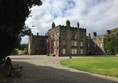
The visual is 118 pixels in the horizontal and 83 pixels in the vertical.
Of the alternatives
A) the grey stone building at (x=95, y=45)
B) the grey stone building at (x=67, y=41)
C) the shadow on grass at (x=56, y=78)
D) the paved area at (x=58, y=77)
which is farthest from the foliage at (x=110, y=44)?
the shadow on grass at (x=56, y=78)

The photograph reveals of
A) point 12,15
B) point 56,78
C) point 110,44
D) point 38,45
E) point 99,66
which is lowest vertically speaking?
point 56,78

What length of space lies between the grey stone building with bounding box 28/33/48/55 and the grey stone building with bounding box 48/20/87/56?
43.0 ft

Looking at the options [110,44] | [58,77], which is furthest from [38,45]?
[58,77]

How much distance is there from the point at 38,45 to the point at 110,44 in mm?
31601

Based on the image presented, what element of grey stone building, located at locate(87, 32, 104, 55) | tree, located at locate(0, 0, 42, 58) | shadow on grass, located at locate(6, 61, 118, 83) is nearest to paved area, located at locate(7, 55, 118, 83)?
shadow on grass, located at locate(6, 61, 118, 83)

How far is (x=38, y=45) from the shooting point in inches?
4628

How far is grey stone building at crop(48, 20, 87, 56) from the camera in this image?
321 feet

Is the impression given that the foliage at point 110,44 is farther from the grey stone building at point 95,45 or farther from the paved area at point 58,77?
the paved area at point 58,77

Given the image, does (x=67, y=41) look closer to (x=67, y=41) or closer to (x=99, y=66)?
(x=67, y=41)

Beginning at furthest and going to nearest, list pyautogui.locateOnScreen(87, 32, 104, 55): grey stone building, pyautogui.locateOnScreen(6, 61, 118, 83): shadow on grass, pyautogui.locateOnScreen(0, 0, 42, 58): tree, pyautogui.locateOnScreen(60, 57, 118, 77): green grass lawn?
pyautogui.locateOnScreen(87, 32, 104, 55): grey stone building, pyautogui.locateOnScreen(60, 57, 118, 77): green grass lawn, pyautogui.locateOnScreen(6, 61, 118, 83): shadow on grass, pyautogui.locateOnScreen(0, 0, 42, 58): tree

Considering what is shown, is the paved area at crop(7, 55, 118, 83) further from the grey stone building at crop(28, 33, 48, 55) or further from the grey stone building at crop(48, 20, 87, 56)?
the grey stone building at crop(28, 33, 48, 55)

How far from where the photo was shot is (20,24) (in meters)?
21.9

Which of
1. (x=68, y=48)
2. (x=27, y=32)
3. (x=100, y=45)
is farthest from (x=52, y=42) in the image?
(x=27, y=32)

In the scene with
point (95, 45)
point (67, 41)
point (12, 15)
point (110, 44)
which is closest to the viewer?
point (12, 15)
